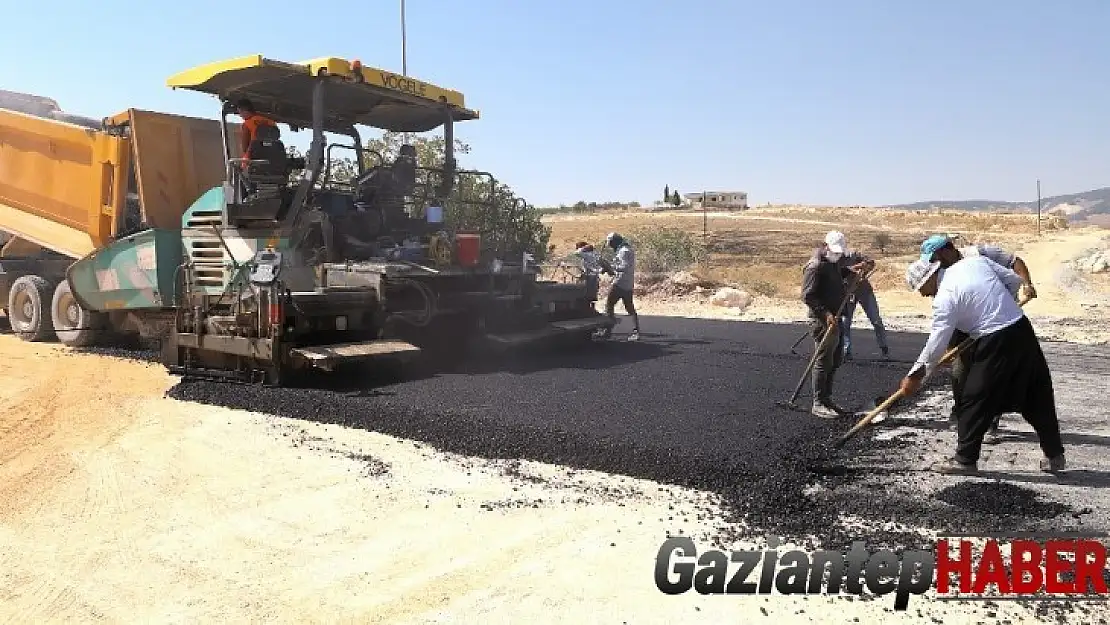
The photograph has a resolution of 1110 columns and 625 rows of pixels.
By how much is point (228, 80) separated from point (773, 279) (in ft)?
58.8

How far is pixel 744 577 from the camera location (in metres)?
2.95

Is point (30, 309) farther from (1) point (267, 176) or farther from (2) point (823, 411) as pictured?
(2) point (823, 411)

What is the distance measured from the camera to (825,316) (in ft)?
18.1

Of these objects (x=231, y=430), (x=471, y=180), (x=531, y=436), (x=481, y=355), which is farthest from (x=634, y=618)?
(x=471, y=180)

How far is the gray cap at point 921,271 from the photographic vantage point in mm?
4285

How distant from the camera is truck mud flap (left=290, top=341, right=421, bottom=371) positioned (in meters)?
5.88

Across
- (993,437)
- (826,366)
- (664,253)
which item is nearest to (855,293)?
(826,366)

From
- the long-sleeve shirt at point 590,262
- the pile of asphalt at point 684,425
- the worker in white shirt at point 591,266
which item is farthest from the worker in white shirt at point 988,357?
the long-sleeve shirt at point 590,262

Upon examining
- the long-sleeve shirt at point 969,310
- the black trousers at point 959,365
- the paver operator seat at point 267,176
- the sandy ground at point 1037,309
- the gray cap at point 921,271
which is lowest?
the sandy ground at point 1037,309

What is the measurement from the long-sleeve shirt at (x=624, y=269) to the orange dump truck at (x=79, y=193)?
178 inches

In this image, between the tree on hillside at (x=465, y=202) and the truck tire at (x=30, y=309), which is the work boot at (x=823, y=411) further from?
the truck tire at (x=30, y=309)

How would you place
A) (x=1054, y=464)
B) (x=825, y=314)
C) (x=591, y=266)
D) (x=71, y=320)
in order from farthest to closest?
(x=591, y=266)
(x=71, y=320)
(x=825, y=314)
(x=1054, y=464)

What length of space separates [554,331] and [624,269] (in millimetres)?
1947

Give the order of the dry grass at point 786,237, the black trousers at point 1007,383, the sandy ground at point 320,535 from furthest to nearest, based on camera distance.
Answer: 1. the dry grass at point 786,237
2. the black trousers at point 1007,383
3. the sandy ground at point 320,535
